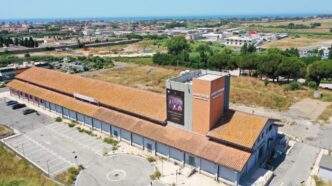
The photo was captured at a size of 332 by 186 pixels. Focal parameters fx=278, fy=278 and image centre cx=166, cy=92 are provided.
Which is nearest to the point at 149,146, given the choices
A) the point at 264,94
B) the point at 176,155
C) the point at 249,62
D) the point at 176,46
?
the point at 176,155

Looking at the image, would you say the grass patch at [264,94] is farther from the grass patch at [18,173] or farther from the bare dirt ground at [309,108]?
the grass patch at [18,173]

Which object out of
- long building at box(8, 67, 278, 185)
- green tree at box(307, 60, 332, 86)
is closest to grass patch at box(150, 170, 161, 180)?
long building at box(8, 67, 278, 185)

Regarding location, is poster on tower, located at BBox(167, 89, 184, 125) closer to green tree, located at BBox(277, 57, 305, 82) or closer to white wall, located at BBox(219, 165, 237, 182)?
white wall, located at BBox(219, 165, 237, 182)

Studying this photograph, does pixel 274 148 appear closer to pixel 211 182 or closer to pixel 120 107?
pixel 211 182

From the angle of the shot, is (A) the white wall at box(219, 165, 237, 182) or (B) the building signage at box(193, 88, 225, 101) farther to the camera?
(B) the building signage at box(193, 88, 225, 101)

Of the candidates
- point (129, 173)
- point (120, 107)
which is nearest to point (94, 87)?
point (120, 107)

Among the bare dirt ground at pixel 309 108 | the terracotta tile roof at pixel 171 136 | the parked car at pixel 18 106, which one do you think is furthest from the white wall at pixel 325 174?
the parked car at pixel 18 106
